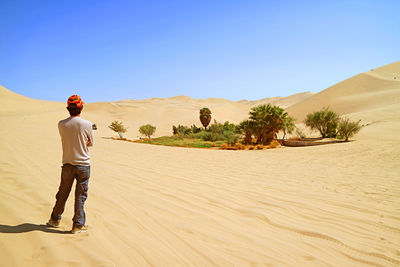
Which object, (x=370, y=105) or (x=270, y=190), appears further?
(x=370, y=105)

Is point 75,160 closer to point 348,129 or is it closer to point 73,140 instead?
point 73,140

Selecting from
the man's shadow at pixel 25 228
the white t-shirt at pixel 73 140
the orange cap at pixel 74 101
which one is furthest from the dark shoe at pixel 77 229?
the orange cap at pixel 74 101

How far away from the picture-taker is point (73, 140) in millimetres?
2746

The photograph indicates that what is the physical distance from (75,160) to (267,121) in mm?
14137

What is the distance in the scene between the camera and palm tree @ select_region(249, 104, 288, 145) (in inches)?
597

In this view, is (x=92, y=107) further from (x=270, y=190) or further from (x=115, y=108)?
(x=270, y=190)

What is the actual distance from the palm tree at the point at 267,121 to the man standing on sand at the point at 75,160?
540 inches

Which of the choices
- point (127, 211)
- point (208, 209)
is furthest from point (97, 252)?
point (208, 209)

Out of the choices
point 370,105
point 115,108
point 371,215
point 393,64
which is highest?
point 393,64

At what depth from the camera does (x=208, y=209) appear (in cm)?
363

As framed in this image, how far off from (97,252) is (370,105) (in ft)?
168

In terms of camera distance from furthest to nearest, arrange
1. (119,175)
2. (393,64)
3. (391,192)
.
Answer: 1. (393,64)
2. (119,175)
3. (391,192)

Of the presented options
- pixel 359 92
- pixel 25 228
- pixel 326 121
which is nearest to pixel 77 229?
pixel 25 228

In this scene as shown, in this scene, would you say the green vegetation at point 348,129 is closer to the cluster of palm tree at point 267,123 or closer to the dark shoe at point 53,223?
the cluster of palm tree at point 267,123
